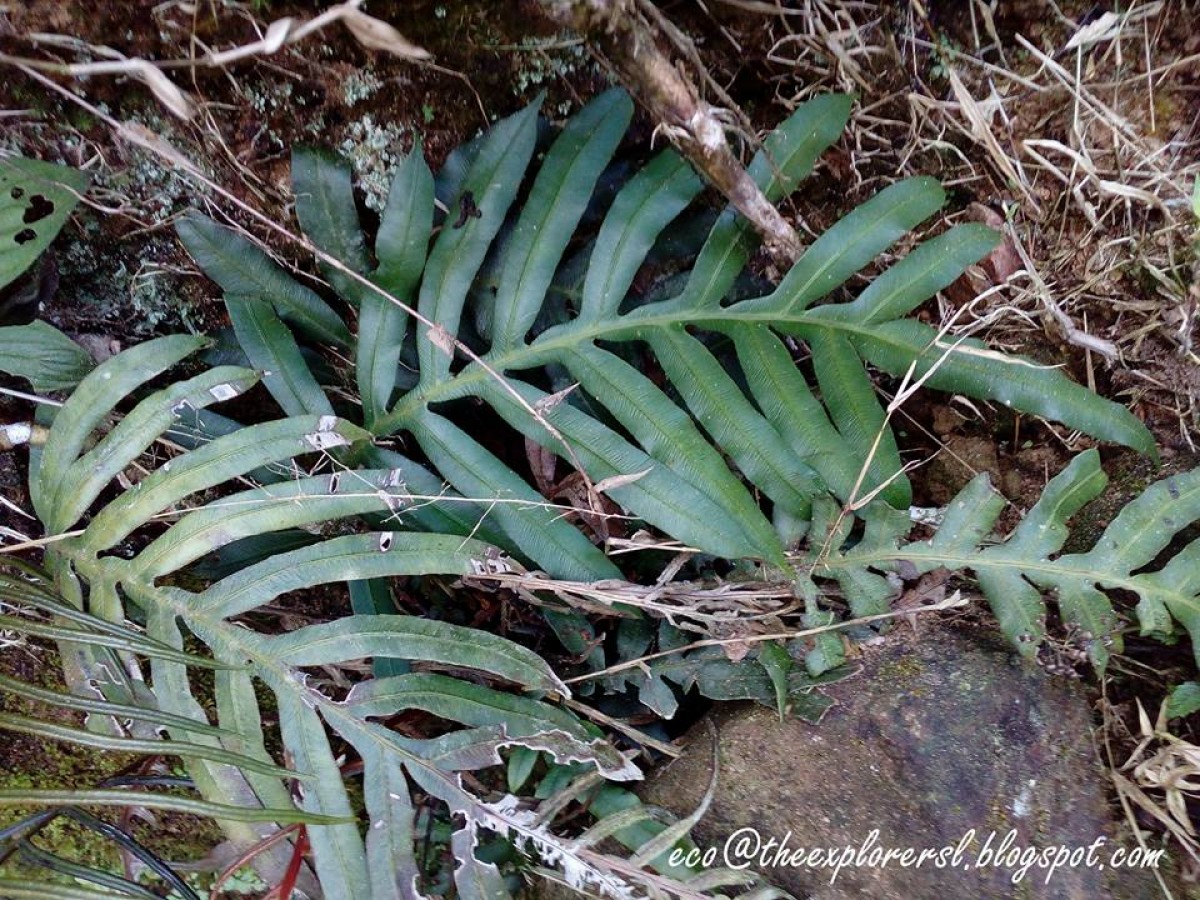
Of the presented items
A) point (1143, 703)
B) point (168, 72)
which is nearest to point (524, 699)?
point (1143, 703)

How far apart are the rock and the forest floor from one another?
0.13m

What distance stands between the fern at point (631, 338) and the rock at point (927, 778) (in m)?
0.28

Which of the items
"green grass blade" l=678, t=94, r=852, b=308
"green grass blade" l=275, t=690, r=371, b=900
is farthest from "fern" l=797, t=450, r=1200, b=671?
"green grass blade" l=275, t=690, r=371, b=900

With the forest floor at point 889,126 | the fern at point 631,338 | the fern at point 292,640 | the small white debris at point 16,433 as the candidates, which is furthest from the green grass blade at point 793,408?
the small white debris at point 16,433

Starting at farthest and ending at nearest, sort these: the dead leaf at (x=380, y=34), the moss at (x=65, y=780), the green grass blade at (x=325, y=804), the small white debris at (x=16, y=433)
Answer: the moss at (x=65, y=780), the small white debris at (x=16, y=433), the green grass blade at (x=325, y=804), the dead leaf at (x=380, y=34)

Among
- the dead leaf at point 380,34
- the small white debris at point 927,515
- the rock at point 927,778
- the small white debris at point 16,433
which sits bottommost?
the rock at point 927,778

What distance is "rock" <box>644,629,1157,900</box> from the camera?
1141 mm

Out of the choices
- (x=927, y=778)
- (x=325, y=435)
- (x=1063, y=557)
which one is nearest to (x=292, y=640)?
(x=325, y=435)

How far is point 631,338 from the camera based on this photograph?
1223mm

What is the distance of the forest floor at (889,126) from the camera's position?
3.79 ft

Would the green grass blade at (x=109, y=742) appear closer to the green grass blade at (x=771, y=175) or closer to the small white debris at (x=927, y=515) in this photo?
the green grass blade at (x=771, y=175)

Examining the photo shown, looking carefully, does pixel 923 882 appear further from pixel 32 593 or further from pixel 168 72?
pixel 168 72

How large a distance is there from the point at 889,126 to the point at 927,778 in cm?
95

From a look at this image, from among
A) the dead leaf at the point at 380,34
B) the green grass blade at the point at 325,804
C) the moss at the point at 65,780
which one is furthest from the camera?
the moss at the point at 65,780
